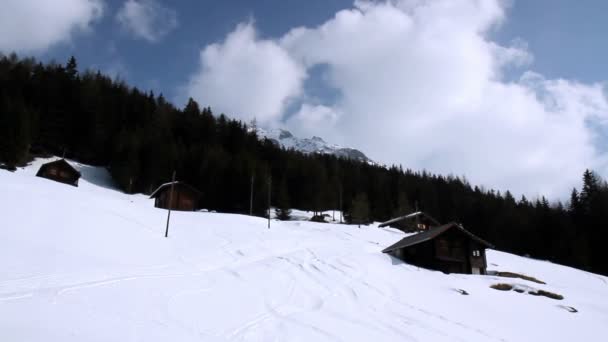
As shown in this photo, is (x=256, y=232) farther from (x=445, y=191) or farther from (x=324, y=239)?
(x=445, y=191)

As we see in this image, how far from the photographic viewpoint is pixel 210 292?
14.5 metres

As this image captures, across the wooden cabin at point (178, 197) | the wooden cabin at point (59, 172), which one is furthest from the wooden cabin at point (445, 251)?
the wooden cabin at point (59, 172)

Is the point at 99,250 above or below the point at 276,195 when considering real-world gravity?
below

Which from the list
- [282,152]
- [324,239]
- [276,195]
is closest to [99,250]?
[324,239]

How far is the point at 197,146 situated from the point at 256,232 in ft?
140

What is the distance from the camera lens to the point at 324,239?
132 feet

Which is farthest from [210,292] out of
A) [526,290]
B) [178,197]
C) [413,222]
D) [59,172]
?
[413,222]

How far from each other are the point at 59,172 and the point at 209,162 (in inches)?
980

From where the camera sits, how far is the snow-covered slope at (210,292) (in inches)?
380

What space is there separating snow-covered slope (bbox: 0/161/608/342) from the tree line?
33.8 metres

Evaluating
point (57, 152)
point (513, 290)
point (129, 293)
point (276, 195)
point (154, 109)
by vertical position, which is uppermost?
point (154, 109)

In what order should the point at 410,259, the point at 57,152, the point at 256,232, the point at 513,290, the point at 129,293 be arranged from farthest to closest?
the point at 57,152 < the point at 256,232 < the point at 410,259 < the point at 513,290 < the point at 129,293

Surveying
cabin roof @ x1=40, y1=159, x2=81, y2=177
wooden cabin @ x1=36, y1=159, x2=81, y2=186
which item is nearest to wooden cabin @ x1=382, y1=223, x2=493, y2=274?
wooden cabin @ x1=36, y1=159, x2=81, y2=186

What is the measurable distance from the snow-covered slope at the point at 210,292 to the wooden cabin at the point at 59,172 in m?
25.8
